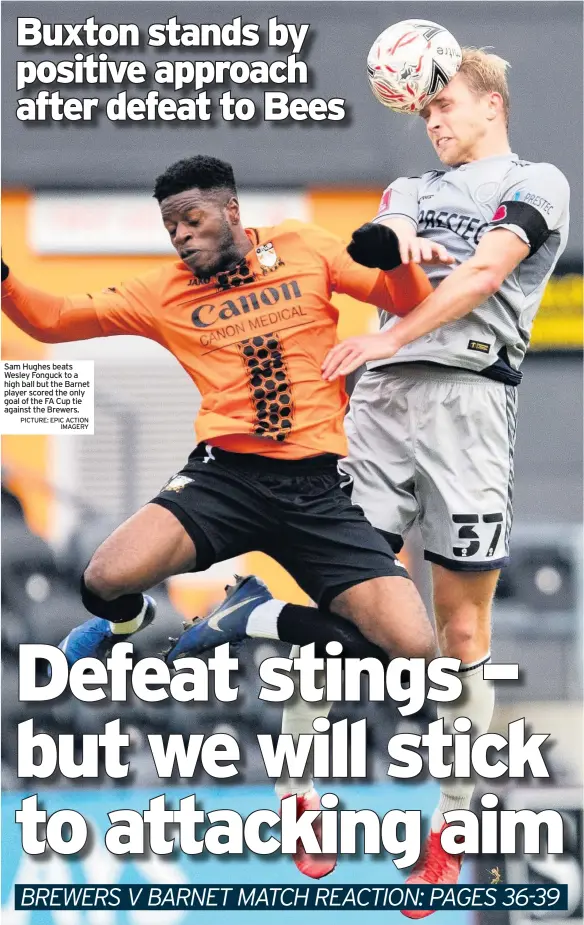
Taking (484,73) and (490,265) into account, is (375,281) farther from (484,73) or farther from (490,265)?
(484,73)

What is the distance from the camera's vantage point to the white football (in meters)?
4.61

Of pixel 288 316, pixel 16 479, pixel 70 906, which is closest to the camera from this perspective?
pixel 288 316

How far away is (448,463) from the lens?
4664mm

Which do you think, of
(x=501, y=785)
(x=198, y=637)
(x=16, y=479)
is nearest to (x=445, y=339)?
(x=198, y=637)

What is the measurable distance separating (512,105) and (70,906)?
3578 millimetres

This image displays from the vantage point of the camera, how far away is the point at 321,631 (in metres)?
4.55

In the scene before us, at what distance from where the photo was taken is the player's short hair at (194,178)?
14.9ft

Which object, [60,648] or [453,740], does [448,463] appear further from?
[60,648]

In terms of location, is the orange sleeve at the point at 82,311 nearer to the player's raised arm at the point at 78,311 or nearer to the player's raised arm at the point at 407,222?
the player's raised arm at the point at 78,311

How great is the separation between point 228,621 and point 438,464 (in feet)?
3.22

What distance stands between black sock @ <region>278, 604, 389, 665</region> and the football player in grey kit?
1.25 ft

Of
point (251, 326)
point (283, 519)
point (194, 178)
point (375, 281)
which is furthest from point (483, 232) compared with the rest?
point (283, 519)

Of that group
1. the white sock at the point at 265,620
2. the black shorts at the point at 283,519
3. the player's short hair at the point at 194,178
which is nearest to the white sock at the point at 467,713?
the black shorts at the point at 283,519

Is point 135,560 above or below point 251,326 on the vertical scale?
below
